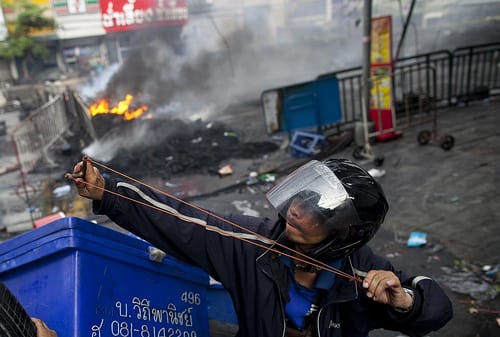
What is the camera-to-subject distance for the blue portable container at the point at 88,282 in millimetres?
1614

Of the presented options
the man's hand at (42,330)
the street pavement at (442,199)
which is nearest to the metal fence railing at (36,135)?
the street pavement at (442,199)

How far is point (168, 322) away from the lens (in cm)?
204

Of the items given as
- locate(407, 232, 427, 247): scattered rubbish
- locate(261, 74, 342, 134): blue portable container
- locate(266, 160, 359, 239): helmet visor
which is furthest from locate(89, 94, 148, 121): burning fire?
locate(266, 160, 359, 239): helmet visor

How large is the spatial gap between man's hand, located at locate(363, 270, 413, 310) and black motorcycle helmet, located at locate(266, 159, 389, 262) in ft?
0.72

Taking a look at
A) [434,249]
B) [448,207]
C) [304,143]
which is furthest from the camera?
[304,143]

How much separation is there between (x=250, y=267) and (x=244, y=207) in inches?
174

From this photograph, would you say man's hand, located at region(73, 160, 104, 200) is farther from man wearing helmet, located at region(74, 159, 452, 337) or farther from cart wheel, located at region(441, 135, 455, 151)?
cart wheel, located at region(441, 135, 455, 151)

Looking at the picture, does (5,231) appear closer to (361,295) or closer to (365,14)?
(361,295)

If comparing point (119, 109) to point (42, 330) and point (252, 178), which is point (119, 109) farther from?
point (42, 330)

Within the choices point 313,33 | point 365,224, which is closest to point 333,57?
point 313,33

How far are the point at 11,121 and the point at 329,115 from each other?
51.9 feet

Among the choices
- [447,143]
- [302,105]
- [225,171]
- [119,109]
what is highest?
[302,105]

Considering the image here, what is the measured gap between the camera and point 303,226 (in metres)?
1.76

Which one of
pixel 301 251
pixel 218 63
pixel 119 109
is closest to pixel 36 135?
pixel 119 109
